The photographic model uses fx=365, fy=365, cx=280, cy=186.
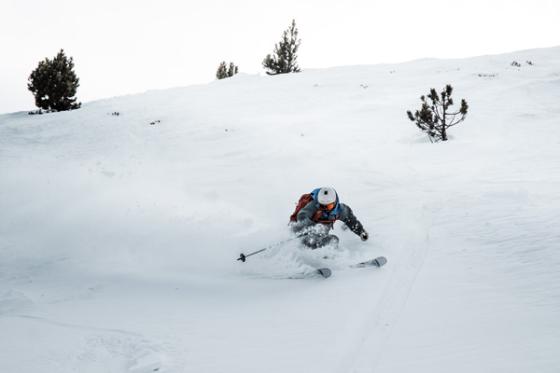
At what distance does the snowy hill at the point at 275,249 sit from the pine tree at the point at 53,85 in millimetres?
11799

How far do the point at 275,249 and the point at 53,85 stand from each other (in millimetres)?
25154

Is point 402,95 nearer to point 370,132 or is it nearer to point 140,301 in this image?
point 370,132

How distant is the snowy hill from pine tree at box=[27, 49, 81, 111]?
11799 millimetres

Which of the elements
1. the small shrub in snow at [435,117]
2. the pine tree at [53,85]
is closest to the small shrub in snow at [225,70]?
the pine tree at [53,85]

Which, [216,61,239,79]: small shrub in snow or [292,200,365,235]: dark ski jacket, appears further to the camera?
[216,61,239,79]: small shrub in snow

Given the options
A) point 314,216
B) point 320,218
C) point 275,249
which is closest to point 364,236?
point 320,218

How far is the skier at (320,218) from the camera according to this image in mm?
6211

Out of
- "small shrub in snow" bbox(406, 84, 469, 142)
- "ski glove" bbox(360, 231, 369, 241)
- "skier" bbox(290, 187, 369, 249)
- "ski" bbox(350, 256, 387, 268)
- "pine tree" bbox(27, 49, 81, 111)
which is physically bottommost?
"ski" bbox(350, 256, 387, 268)

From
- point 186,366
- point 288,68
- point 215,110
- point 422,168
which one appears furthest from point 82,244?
point 288,68

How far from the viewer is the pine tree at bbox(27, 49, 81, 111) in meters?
24.5

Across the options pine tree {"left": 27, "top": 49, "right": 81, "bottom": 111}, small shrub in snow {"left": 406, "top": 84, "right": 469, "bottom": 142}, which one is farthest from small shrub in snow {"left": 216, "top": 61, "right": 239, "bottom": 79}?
small shrub in snow {"left": 406, "top": 84, "right": 469, "bottom": 142}

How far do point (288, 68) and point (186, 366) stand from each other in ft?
119

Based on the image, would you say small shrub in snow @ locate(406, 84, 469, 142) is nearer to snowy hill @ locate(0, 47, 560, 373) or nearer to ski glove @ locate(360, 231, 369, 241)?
snowy hill @ locate(0, 47, 560, 373)

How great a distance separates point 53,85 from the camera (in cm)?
2473
